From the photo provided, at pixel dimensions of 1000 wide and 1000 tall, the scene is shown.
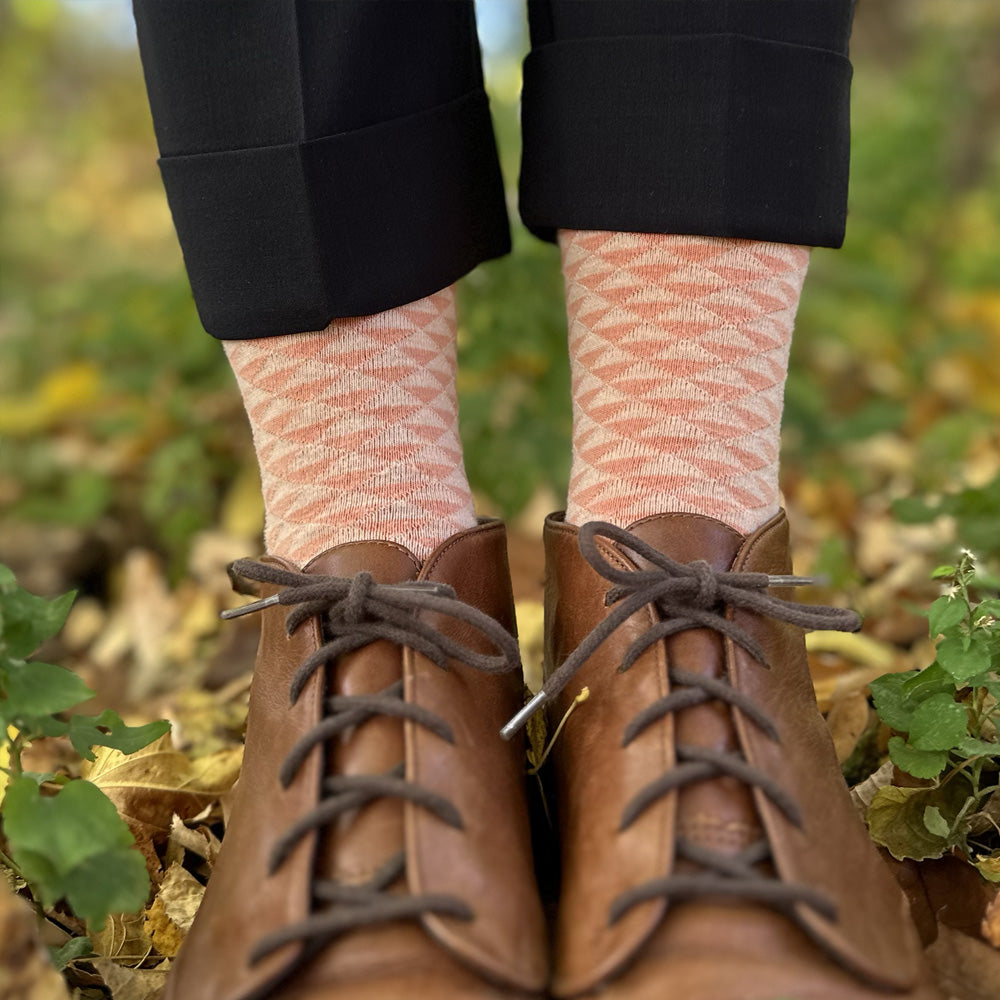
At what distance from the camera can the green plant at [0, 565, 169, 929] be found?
28.8 inches

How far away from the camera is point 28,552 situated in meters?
2.07

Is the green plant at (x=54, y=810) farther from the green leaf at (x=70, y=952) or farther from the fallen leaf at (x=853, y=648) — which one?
the fallen leaf at (x=853, y=648)

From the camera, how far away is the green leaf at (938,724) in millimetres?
888

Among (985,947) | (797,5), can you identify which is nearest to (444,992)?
(985,947)

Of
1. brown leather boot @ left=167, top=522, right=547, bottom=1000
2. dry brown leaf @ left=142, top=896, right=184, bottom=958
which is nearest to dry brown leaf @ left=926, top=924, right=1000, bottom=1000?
brown leather boot @ left=167, top=522, right=547, bottom=1000

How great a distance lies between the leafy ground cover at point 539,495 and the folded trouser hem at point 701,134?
1.32 ft

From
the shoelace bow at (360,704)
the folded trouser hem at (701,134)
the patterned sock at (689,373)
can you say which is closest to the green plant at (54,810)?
the shoelace bow at (360,704)

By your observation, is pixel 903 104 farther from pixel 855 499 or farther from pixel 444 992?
pixel 444 992

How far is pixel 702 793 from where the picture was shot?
2.51ft

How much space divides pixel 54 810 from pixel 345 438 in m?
0.41

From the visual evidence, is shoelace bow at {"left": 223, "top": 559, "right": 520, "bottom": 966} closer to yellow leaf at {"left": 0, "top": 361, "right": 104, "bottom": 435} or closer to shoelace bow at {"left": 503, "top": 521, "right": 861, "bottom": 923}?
shoelace bow at {"left": 503, "top": 521, "right": 861, "bottom": 923}

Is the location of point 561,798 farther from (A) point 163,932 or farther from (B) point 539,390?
(B) point 539,390

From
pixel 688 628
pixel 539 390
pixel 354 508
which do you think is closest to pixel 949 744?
pixel 688 628

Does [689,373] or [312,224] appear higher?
[312,224]
